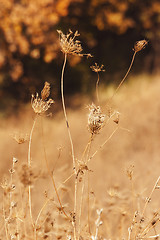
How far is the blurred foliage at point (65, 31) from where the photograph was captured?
31.8 ft

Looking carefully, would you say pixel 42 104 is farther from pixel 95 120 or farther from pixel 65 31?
pixel 65 31

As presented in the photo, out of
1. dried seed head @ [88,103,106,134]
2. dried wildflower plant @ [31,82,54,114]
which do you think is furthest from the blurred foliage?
dried seed head @ [88,103,106,134]

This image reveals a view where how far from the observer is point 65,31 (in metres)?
9.75

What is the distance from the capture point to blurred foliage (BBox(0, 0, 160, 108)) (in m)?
9.70

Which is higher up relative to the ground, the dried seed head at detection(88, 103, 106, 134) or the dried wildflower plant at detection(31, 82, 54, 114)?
the dried wildflower plant at detection(31, 82, 54, 114)

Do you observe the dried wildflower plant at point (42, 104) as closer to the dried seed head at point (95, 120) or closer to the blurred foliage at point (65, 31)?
the dried seed head at point (95, 120)

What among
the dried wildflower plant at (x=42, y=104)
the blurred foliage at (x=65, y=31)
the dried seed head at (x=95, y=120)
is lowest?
the dried seed head at (x=95, y=120)

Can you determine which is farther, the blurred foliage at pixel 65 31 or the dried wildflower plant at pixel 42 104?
the blurred foliage at pixel 65 31

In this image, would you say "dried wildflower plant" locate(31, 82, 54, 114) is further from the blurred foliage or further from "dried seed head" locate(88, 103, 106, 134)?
the blurred foliage

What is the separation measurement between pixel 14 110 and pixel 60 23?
3.07m

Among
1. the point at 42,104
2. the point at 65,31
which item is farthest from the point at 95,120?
the point at 65,31

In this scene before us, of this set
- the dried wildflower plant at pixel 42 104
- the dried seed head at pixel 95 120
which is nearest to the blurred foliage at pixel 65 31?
the dried wildflower plant at pixel 42 104

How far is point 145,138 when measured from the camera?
6180 millimetres

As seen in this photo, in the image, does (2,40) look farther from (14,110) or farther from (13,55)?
(14,110)
